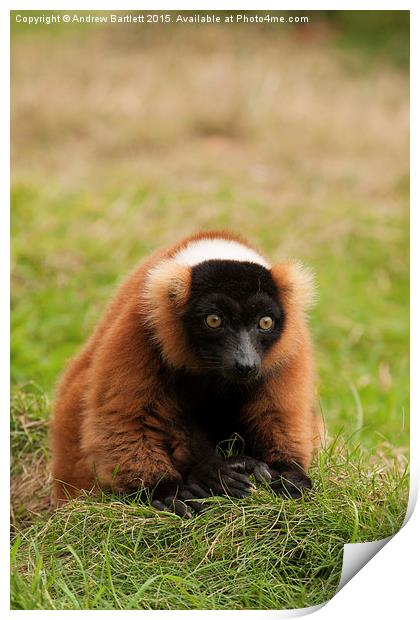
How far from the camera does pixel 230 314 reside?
4.00 metres

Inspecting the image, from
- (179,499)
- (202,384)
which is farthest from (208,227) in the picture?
(179,499)

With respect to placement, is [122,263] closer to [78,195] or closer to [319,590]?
[78,195]

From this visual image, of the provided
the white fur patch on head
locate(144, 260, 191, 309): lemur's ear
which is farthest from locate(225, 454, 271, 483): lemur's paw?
the white fur patch on head

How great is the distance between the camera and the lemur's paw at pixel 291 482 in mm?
4043

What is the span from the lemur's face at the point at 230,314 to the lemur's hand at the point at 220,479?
1.50 feet

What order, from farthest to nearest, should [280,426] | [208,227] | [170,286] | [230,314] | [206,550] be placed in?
1. [208,227]
2. [280,426]
3. [170,286]
4. [230,314]
5. [206,550]

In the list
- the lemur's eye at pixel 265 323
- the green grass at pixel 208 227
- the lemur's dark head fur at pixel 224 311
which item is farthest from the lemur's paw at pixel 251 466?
the lemur's eye at pixel 265 323

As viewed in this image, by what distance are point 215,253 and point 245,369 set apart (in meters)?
0.69

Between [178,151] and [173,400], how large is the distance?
5.34 m

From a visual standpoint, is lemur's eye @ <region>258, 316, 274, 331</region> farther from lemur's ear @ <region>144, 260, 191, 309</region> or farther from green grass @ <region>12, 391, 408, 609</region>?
green grass @ <region>12, 391, 408, 609</region>

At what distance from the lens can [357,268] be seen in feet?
28.9

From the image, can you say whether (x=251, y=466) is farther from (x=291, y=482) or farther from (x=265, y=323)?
(x=265, y=323)
